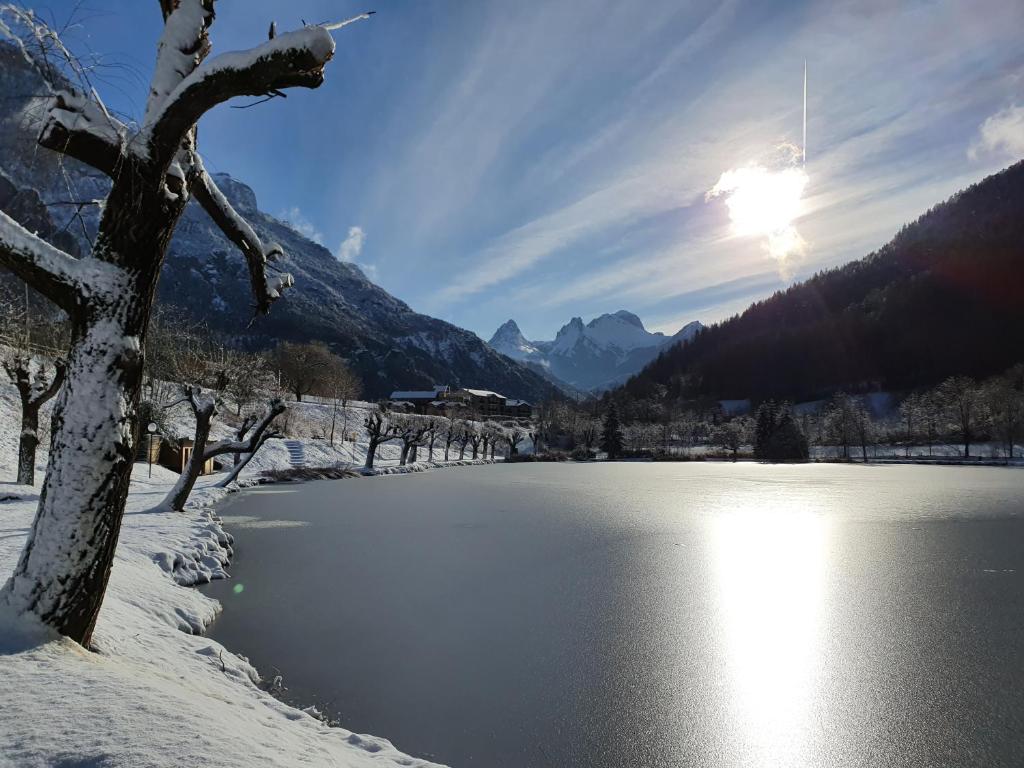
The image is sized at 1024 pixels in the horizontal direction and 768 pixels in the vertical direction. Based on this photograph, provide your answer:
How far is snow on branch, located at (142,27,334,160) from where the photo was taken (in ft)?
12.4

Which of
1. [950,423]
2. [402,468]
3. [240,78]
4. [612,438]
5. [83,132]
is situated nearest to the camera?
[240,78]

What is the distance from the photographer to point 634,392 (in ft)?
616

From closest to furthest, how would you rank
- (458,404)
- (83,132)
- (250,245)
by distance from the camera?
(83,132)
(250,245)
(458,404)

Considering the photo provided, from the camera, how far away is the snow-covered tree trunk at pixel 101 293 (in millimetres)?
4051

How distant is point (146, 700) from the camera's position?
3.71 m

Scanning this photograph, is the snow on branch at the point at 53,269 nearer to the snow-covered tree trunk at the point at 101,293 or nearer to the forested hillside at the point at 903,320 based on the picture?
the snow-covered tree trunk at the point at 101,293

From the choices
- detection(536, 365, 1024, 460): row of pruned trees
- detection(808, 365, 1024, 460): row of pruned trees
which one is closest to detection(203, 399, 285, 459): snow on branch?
detection(536, 365, 1024, 460): row of pruned trees

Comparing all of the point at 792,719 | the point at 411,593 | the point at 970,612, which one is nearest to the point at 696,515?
the point at 970,612

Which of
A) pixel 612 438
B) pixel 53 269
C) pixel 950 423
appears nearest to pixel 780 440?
pixel 950 423

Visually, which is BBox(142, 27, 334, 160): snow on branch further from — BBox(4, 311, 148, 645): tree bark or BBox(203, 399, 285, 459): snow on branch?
BBox(203, 399, 285, 459): snow on branch

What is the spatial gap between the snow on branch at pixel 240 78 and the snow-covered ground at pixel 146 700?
3949 millimetres

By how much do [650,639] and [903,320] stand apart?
7040 inches

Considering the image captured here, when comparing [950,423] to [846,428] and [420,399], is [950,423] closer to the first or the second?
[846,428]

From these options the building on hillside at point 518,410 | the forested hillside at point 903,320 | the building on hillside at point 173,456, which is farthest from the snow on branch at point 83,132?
the building on hillside at point 518,410
